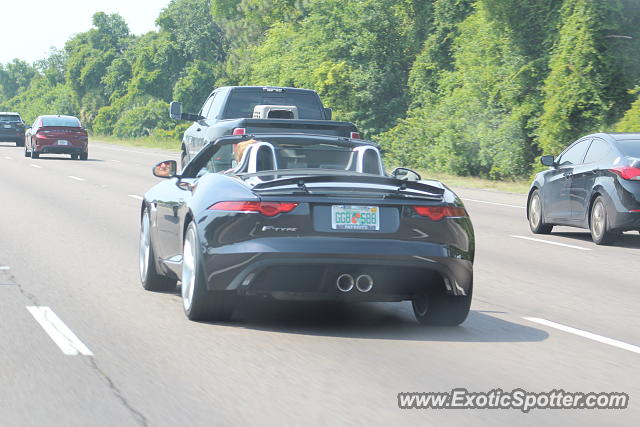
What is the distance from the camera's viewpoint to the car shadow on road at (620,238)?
1608 centimetres

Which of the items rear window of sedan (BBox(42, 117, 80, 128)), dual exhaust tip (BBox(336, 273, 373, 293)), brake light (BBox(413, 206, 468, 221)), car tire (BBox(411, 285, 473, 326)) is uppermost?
brake light (BBox(413, 206, 468, 221))

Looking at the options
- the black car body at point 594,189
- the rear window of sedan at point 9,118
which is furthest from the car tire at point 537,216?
the rear window of sedan at point 9,118

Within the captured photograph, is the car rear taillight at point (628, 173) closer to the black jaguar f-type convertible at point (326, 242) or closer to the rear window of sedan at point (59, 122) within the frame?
the black jaguar f-type convertible at point (326, 242)

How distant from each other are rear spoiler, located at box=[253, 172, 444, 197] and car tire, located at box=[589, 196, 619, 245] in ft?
25.6

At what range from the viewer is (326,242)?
792cm

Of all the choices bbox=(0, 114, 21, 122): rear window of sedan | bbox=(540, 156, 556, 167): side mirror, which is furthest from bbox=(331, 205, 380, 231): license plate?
bbox=(0, 114, 21, 122): rear window of sedan

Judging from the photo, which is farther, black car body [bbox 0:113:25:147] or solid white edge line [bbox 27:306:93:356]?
black car body [bbox 0:113:25:147]

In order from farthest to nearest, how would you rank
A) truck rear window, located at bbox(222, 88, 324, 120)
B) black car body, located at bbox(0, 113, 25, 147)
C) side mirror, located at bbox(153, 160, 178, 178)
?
black car body, located at bbox(0, 113, 25, 147) → truck rear window, located at bbox(222, 88, 324, 120) → side mirror, located at bbox(153, 160, 178, 178)

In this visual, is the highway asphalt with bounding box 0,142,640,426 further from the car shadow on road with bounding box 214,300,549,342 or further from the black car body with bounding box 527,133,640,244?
the black car body with bounding box 527,133,640,244

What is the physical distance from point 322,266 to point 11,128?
4925 centimetres

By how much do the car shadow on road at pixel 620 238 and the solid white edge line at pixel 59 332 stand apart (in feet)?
30.2

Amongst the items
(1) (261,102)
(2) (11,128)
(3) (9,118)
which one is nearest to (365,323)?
(1) (261,102)

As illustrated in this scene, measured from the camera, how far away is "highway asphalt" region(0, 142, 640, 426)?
5883 mm

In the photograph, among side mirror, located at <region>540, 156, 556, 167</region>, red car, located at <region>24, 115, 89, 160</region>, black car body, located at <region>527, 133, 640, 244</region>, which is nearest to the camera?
black car body, located at <region>527, 133, 640, 244</region>
